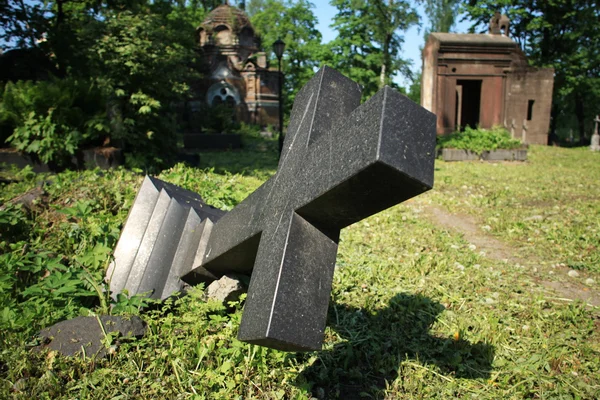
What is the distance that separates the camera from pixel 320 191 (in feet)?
5.32

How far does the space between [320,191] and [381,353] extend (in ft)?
4.69

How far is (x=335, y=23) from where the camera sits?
106 feet

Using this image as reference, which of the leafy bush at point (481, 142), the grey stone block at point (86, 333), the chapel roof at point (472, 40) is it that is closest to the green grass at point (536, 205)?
the leafy bush at point (481, 142)

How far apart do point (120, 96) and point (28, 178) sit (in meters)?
3.47

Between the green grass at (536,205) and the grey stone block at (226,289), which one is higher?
the grey stone block at (226,289)

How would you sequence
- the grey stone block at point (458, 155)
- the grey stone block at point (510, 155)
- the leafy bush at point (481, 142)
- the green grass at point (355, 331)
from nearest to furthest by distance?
the green grass at point (355, 331) < the grey stone block at point (510, 155) < the grey stone block at point (458, 155) < the leafy bush at point (481, 142)

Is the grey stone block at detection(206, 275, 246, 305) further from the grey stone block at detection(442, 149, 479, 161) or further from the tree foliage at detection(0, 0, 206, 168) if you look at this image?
the grey stone block at detection(442, 149, 479, 161)

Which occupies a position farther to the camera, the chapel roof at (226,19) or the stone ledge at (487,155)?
the chapel roof at (226,19)

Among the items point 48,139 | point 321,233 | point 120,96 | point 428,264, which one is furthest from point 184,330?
point 120,96

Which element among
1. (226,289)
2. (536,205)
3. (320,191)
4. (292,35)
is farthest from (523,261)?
(292,35)

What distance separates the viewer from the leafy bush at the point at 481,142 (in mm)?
15109

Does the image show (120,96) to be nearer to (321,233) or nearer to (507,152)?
(321,233)

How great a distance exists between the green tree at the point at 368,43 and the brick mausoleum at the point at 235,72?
20.7 ft

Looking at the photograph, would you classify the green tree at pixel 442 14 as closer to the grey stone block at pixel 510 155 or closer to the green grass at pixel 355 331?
the grey stone block at pixel 510 155
